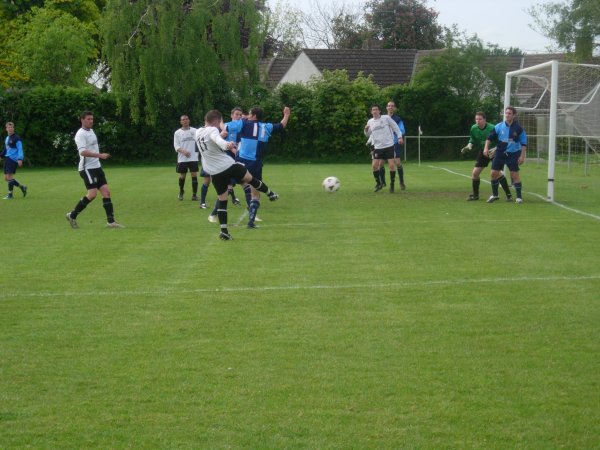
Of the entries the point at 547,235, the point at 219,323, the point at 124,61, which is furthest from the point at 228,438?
the point at 124,61

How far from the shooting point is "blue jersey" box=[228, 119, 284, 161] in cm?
1591

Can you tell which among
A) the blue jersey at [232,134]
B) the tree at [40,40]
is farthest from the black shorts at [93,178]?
the tree at [40,40]

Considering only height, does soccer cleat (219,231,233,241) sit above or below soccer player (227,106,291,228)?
below

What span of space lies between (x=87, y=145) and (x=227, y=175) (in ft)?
9.31

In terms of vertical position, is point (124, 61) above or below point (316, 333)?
above

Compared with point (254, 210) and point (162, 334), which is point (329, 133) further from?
point (162, 334)

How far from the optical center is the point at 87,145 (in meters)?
15.0

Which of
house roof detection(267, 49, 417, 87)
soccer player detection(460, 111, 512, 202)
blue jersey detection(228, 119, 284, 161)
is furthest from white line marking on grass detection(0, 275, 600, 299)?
house roof detection(267, 49, 417, 87)

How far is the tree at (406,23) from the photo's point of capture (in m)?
76.4

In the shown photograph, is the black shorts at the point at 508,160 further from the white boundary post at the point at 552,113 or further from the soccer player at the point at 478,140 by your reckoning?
the white boundary post at the point at 552,113

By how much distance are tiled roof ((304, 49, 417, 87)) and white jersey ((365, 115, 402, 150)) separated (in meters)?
37.8

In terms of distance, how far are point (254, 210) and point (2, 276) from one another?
5.06 meters

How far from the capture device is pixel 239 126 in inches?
634

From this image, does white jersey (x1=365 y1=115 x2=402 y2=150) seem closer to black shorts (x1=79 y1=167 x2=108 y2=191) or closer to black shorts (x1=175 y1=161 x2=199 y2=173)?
black shorts (x1=175 y1=161 x2=199 y2=173)
